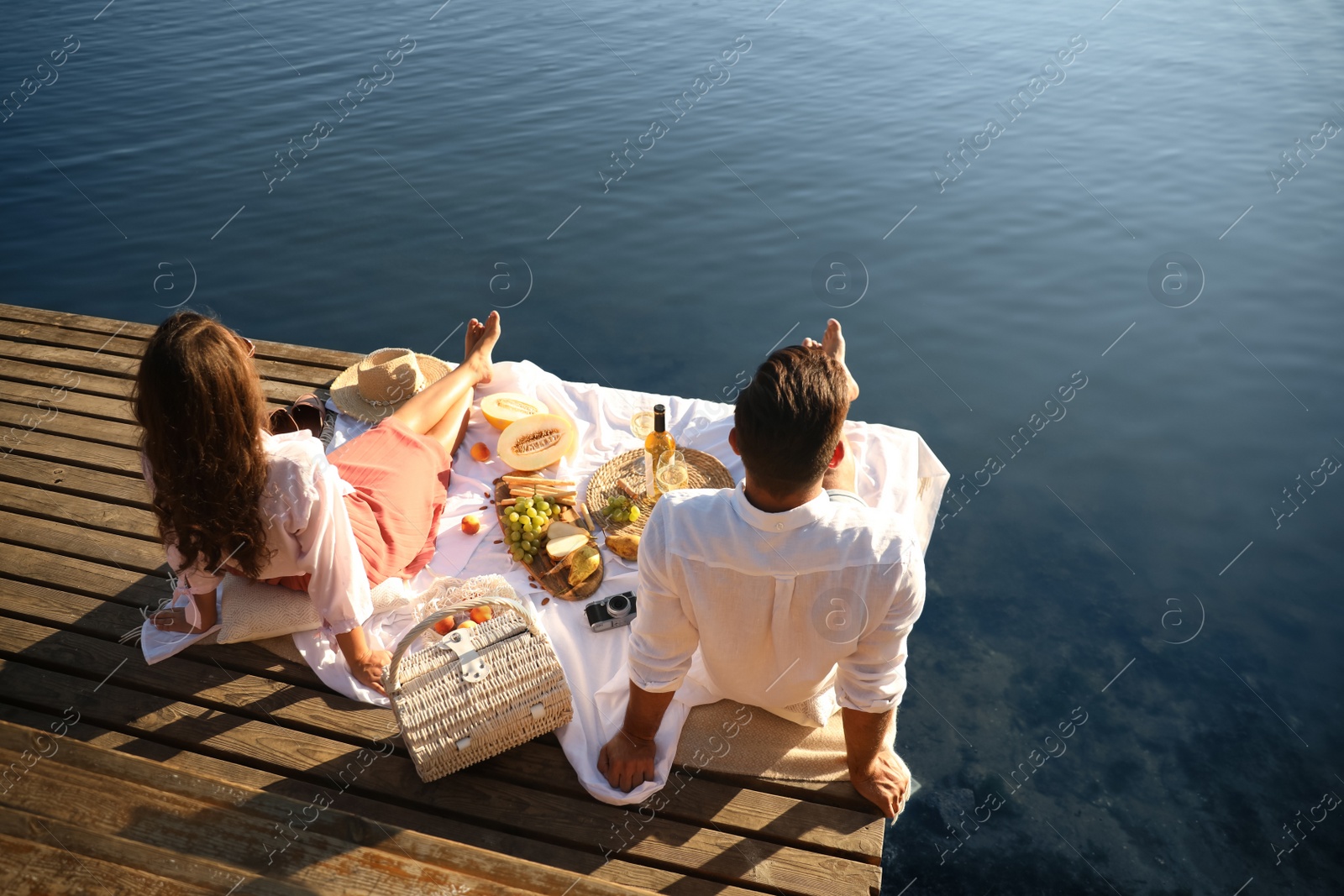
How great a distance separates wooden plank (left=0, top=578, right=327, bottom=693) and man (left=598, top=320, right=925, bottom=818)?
1358mm

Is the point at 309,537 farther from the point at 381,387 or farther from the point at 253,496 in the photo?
the point at 381,387

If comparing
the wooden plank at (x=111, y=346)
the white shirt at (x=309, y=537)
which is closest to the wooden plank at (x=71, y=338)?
the wooden plank at (x=111, y=346)

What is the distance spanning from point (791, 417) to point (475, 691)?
1.31 m

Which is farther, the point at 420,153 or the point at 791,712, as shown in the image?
the point at 420,153

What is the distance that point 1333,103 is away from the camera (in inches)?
317

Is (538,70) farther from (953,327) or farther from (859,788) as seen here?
(859,788)

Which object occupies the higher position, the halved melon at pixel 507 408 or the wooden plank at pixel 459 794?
the halved melon at pixel 507 408

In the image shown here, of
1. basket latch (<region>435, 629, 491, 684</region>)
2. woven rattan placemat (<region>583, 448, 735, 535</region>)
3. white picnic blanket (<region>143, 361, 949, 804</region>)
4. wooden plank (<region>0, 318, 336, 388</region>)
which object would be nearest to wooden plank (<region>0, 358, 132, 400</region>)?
wooden plank (<region>0, 318, 336, 388</region>)

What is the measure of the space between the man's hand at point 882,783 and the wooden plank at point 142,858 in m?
1.51

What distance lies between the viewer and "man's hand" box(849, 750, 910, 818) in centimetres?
243

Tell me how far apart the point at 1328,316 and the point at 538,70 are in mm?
8139

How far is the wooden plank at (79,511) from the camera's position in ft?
11.5

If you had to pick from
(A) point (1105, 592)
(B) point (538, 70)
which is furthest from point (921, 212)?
(B) point (538, 70)

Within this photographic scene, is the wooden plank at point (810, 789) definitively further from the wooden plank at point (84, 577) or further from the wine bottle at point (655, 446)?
the wooden plank at point (84, 577)
